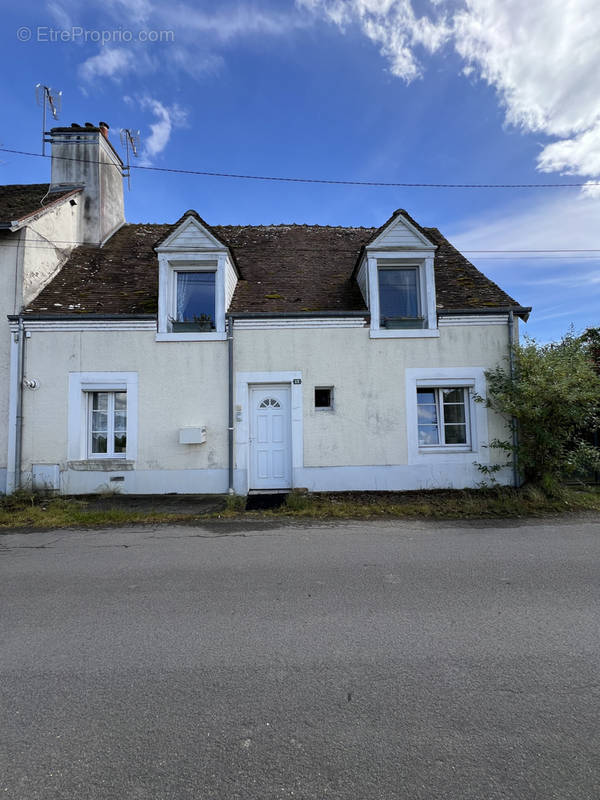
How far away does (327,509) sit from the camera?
736cm

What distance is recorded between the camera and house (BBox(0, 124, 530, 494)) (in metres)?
8.78

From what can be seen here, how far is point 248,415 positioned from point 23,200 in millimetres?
9342

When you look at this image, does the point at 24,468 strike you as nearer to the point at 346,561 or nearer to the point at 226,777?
the point at 346,561

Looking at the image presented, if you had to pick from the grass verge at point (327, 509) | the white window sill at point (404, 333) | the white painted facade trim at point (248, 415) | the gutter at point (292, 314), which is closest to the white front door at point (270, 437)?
the white painted facade trim at point (248, 415)

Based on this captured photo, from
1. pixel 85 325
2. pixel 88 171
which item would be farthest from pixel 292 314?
pixel 88 171

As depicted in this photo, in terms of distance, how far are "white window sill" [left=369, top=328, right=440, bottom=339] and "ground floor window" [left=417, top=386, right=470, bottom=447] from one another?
1.17m

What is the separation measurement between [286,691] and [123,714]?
965mm

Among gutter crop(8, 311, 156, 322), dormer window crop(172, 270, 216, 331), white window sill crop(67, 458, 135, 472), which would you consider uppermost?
dormer window crop(172, 270, 216, 331)

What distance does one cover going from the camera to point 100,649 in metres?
3.04

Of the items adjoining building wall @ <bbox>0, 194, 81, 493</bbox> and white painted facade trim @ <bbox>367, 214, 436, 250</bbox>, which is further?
white painted facade trim @ <bbox>367, 214, 436, 250</bbox>

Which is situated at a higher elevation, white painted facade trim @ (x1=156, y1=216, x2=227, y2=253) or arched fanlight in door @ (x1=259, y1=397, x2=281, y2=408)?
white painted facade trim @ (x1=156, y1=216, x2=227, y2=253)

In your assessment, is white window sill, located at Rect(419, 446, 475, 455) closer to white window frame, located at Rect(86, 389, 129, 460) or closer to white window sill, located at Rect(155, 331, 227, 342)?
white window sill, located at Rect(155, 331, 227, 342)

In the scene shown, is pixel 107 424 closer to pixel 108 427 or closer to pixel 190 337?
pixel 108 427

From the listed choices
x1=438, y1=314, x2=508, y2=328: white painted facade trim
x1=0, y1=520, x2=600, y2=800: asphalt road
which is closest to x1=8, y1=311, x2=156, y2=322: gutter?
x1=0, y1=520, x2=600, y2=800: asphalt road
